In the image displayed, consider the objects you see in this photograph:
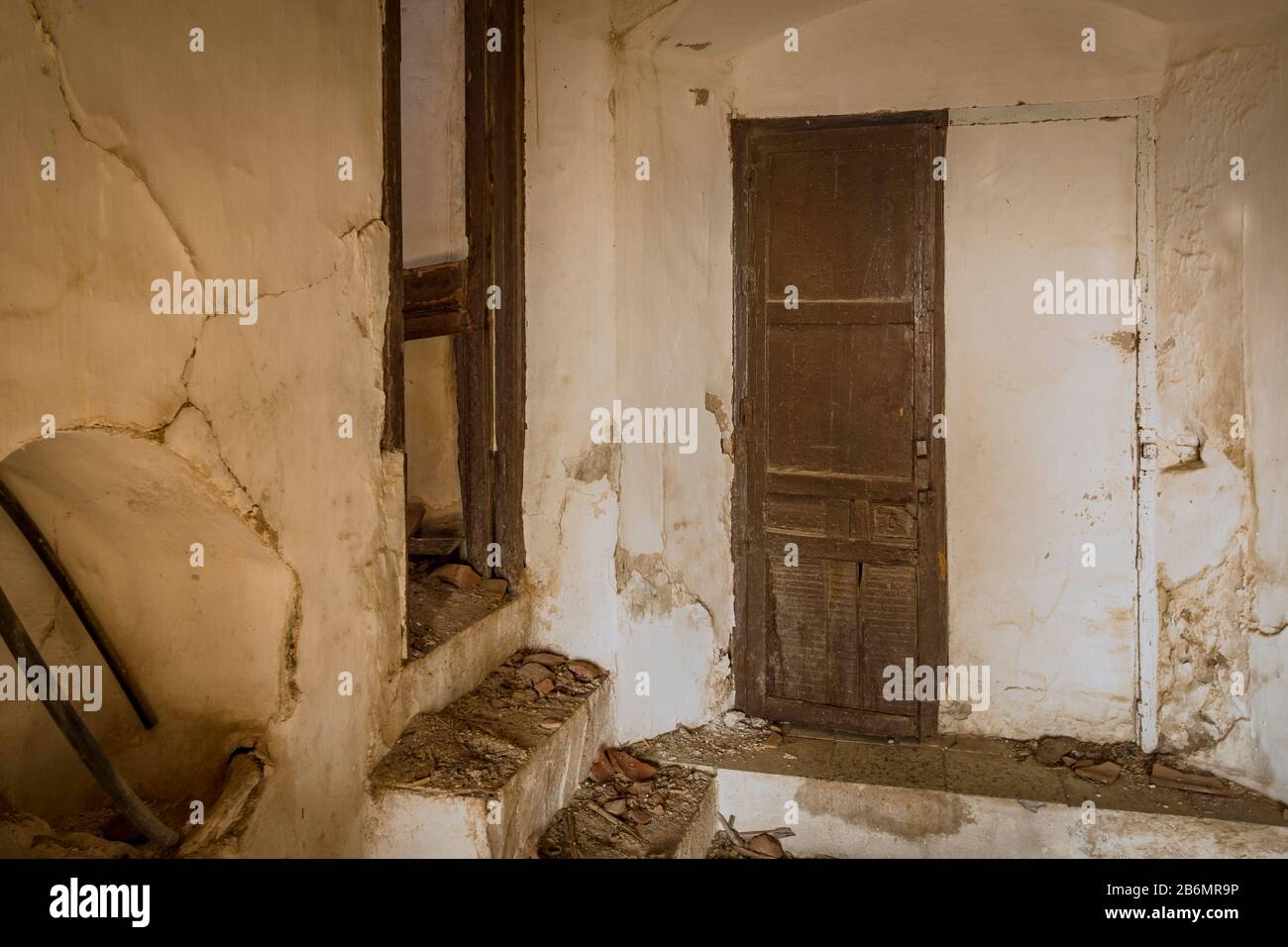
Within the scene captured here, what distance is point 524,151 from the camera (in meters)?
3.30

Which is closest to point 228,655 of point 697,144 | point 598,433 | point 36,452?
point 36,452

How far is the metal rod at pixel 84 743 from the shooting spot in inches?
59.8

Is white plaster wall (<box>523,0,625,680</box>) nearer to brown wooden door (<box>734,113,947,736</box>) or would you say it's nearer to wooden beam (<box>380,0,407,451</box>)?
brown wooden door (<box>734,113,947,736</box>)

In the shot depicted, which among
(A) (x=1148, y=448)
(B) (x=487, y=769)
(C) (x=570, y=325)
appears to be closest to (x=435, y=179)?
(C) (x=570, y=325)

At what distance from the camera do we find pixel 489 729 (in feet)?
8.84

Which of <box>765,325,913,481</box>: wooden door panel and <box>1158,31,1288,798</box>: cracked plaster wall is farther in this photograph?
<box>765,325,913,481</box>: wooden door panel

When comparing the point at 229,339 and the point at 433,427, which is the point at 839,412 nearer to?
the point at 433,427

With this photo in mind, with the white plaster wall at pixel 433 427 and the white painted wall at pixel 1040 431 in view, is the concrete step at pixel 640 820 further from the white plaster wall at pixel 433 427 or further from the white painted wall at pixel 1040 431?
the white plaster wall at pixel 433 427

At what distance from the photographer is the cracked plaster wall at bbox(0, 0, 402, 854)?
1.54 meters

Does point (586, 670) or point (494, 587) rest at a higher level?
point (494, 587)

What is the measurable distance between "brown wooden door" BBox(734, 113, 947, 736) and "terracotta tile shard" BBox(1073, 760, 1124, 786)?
0.53m

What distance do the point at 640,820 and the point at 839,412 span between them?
5.23 ft

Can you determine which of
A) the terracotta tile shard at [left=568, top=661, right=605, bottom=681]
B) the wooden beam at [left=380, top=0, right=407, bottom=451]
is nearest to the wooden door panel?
the terracotta tile shard at [left=568, top=661, right=605, bottom=681]

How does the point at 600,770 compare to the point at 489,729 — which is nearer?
the point at 489,729
